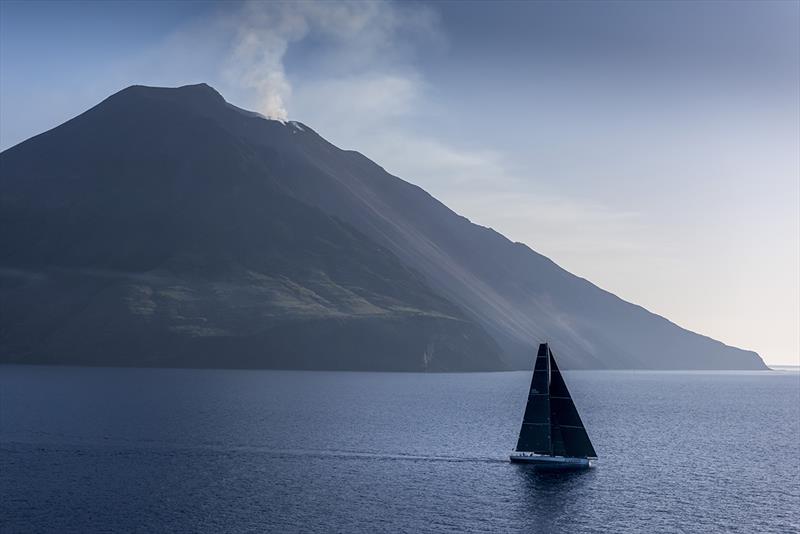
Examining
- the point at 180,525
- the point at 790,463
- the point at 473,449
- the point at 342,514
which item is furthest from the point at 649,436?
the point at 180,525

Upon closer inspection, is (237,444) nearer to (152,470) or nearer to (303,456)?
(303,456)

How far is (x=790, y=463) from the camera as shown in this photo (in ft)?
434

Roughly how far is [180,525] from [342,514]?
1583 cm

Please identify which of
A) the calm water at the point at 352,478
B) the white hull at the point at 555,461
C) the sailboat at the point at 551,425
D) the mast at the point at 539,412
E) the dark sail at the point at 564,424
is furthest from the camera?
the white hull at the point at 555,461

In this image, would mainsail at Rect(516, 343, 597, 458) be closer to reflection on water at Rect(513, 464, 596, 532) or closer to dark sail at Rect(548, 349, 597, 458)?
dark sail at Rect(548, 349, 597, 458)

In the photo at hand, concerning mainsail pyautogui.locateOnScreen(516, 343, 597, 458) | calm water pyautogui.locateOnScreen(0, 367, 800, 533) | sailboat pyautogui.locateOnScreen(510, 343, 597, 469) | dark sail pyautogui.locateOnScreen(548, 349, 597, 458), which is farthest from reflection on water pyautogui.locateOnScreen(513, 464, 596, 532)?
dark sail pyautogui.locateOnScreen(548, 349, 597, 458)

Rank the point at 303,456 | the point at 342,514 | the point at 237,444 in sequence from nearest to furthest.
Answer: the point at 342,514 → the point at 303,456 → the point at 237,444

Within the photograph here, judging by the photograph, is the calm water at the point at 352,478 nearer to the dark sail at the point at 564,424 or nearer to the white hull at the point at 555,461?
the white hull at the point at 555,461

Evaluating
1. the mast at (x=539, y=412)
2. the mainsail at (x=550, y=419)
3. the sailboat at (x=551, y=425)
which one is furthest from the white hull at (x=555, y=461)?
the mast at (x=539, y=412)

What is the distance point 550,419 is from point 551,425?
107 centimetres

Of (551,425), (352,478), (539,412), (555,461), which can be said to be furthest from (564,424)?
(352,478)

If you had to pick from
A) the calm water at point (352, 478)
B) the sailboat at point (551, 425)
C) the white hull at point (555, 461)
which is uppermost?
the sailboat at point (551, 425)

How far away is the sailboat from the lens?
10619cm

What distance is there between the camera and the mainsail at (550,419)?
106 m
